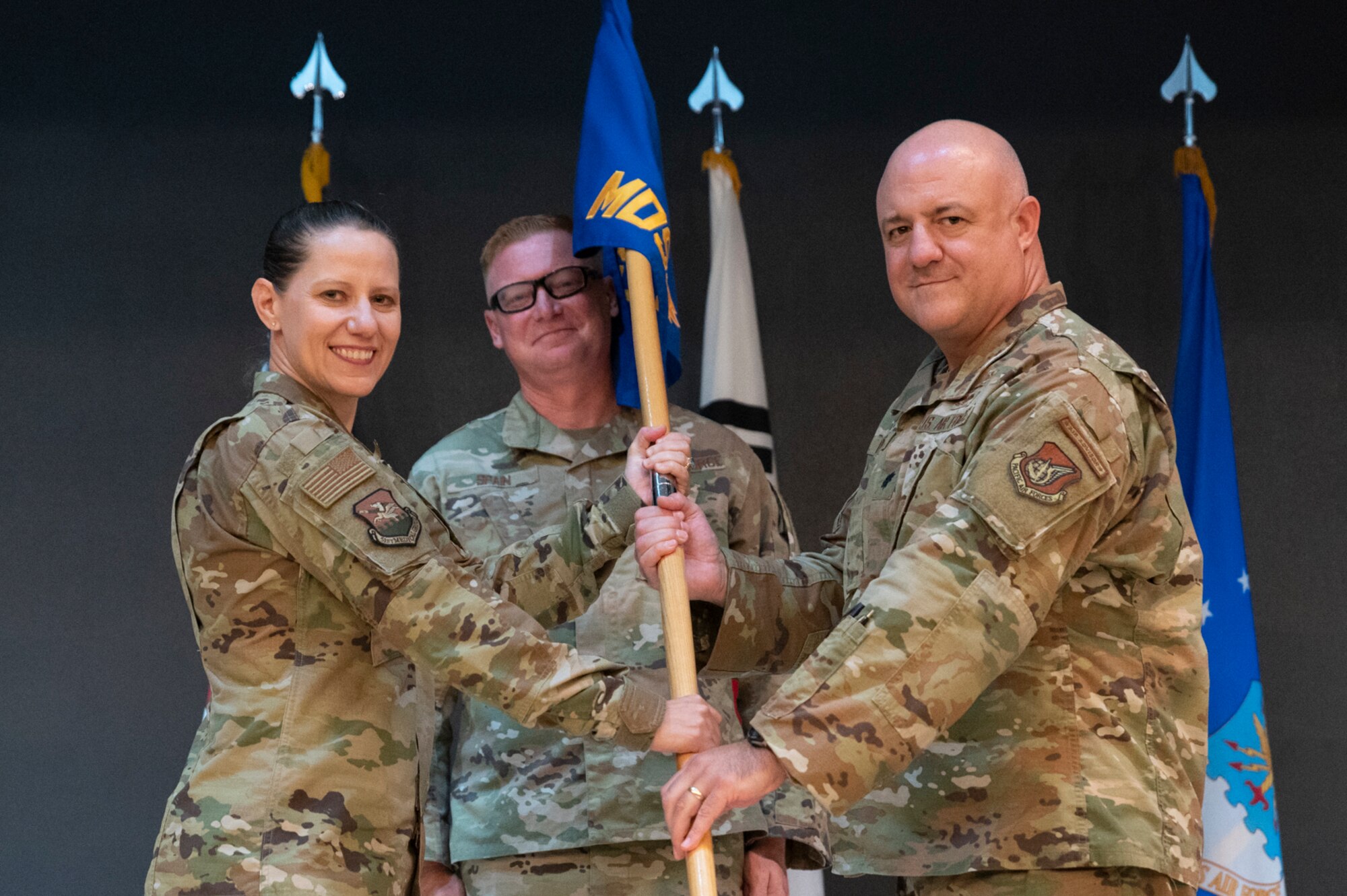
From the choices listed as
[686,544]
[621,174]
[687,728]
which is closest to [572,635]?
[686,544]

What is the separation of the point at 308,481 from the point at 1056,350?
1086mm

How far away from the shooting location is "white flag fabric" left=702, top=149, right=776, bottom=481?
343 centimetres

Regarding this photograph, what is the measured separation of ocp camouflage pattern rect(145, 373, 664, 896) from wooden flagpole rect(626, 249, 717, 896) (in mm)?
134

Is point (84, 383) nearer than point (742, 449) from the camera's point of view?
No

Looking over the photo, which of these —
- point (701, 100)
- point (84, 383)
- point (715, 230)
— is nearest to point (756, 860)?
point (715, 230)

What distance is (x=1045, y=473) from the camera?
1.76 meters

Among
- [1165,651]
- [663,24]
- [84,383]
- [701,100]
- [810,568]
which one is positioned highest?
[663,24]

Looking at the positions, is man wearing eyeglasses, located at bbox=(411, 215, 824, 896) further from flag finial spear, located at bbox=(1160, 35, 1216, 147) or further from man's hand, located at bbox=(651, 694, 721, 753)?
flag finial spear, located at bbox=(1160, 35, 1216, 147)

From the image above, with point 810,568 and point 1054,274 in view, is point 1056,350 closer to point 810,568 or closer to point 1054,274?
point 810,568

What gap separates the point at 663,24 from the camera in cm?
382

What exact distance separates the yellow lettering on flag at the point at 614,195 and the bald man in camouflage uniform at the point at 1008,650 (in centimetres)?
70

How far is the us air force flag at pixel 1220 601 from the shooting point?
10.2 feet

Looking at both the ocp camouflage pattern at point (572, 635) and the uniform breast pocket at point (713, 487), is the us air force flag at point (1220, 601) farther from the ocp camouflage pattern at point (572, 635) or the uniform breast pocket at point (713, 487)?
the uniform breast pocket at point (713, 487)

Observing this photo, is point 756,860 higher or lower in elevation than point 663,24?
lower
